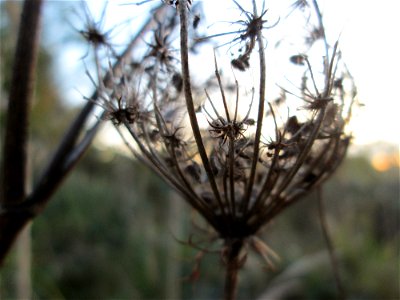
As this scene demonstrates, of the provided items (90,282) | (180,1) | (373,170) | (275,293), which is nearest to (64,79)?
(90,282)

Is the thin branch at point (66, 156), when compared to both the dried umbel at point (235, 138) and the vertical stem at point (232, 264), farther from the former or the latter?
the vertical stem at point (232, 264)

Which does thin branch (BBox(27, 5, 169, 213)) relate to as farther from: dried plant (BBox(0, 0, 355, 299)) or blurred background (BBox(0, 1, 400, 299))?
blurred background (BBox(0, 1, 400, 299))

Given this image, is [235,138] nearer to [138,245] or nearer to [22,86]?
[22,86]

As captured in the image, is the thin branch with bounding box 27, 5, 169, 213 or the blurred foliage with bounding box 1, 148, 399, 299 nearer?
the thin branch with bounding box 27, 5, 169, 213

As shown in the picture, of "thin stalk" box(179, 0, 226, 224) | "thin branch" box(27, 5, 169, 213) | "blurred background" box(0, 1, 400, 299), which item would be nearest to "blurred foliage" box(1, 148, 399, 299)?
"blurred background" box(0, 1, 400, 299)

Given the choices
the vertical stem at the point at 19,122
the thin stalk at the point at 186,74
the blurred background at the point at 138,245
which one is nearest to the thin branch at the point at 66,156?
the vertical stem at the point at 19,122

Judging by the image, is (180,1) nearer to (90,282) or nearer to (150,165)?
(150,165)

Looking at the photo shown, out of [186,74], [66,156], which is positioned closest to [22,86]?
[66,156]
